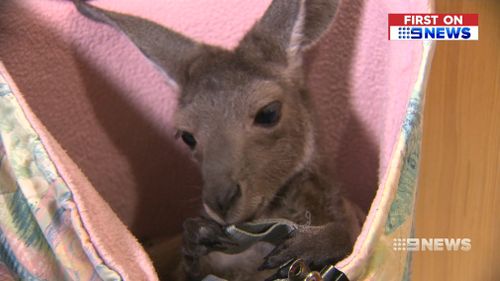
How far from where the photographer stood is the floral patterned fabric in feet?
2.41

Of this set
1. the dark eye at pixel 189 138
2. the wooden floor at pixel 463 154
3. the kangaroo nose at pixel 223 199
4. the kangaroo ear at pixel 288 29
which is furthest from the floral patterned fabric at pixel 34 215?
the wooden floor at pixel 463 154

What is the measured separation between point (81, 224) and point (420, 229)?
2.78 ft

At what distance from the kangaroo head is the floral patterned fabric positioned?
0.85ft

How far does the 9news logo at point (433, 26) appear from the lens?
3.04 feet

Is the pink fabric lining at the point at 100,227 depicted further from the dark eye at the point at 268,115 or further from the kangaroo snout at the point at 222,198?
the dark eye at the point at 268,115

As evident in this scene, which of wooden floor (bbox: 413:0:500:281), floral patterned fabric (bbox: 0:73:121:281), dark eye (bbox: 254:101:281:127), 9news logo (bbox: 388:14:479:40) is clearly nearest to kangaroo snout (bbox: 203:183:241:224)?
dark eye (bbox: 254:101:281:127)

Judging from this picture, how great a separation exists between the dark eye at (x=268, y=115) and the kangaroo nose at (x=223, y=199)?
14cm

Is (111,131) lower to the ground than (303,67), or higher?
lower

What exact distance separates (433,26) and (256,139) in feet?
1.17

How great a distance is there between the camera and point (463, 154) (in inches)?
49.6

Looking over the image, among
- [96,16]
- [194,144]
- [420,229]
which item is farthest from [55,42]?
[420,229]

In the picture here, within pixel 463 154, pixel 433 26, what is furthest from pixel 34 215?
pixel 463 154

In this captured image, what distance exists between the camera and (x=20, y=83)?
3.47 ft

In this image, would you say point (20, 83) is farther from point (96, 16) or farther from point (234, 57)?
point (234, 57)
